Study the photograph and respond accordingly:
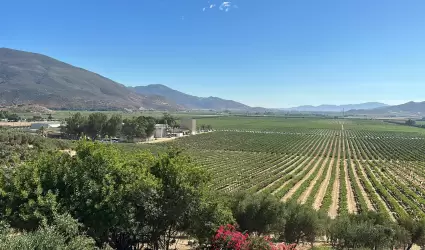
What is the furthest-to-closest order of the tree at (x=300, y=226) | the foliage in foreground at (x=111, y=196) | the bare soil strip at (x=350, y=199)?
the bare soil strip at (x=350, y=199) < the tree at (x=300, y=226) < the foliage in foreground at (x=111, y=196)

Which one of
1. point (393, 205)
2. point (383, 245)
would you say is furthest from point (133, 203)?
point (393, 205)

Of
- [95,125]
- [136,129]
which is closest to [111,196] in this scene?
[95,125]

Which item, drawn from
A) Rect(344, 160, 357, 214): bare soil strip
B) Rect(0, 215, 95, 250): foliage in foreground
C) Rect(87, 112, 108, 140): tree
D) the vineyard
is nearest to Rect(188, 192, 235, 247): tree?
Rect(0, 215, 95, 250): foliage in foreground

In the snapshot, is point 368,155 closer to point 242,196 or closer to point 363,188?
point 363,188

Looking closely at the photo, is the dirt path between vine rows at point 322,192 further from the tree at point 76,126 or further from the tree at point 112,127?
the tree at point 76,126

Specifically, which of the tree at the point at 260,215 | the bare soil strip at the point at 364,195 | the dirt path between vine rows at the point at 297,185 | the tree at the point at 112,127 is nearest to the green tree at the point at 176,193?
the tree at the point at 260,215

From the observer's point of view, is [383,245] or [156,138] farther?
[156,138]

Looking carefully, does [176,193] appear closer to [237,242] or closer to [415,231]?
[237,242]

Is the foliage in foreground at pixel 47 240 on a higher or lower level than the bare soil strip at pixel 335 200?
higher
